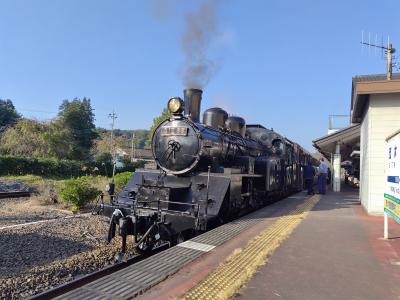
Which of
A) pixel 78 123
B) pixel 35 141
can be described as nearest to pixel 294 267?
pixel 35 141

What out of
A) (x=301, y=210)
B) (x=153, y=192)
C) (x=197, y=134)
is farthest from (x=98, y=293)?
(x=301, y=210)

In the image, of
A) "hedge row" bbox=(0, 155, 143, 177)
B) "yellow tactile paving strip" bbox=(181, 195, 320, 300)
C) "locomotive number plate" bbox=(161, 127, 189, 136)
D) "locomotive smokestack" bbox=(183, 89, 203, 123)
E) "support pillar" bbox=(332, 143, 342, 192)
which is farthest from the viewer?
"hedge row" bbox=(0, 155, 143, 177)

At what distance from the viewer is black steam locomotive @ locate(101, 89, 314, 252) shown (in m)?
6.66

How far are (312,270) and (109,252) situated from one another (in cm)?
441

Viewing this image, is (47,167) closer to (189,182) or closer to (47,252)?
(47,252)

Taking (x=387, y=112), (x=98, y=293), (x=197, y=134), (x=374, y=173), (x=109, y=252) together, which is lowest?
(x=109, y=252)

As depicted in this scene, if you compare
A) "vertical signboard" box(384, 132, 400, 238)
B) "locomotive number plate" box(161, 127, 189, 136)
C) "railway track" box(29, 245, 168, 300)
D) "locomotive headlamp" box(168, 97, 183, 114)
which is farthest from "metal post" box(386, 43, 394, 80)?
"railway track" box(29, 245, 168, 300)

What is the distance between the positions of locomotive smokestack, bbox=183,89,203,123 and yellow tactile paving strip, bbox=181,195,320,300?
3.53m

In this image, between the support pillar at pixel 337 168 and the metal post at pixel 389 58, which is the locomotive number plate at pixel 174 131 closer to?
the support pillar at pixel 337 168

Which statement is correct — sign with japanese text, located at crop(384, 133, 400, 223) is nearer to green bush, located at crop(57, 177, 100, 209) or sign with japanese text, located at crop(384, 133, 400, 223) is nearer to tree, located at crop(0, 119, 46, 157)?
green bush, located at crop(57, 177, 100, 209)

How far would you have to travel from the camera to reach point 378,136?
9477 mm

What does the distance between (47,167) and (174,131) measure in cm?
2485

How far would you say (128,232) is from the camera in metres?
6.61

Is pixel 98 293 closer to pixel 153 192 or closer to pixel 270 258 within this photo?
pixel 270 258
